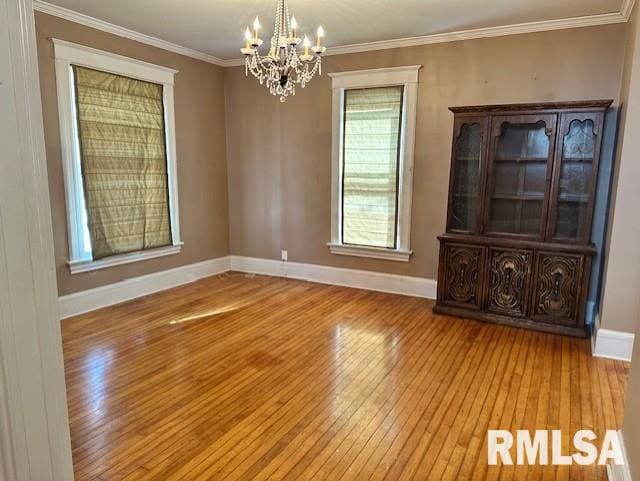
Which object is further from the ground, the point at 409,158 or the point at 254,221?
the point at 409,158

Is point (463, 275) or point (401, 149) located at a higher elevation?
point (401, 149)

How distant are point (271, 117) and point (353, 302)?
245 cm

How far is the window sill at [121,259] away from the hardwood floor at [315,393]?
1.47 ft

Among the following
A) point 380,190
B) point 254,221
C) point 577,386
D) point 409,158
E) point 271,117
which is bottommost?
point 577,386

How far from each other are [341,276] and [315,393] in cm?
251

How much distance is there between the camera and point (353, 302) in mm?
4508

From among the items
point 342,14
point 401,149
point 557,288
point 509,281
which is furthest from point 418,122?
point 557,288

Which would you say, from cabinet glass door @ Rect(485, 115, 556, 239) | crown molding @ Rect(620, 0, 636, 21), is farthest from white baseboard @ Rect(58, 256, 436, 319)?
crown molding @ Rect(620, 0, 636, 21)

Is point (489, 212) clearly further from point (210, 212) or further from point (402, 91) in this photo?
point (210, 212)

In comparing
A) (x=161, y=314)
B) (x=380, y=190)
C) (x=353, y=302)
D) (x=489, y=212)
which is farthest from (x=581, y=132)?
(x=161, y=314)

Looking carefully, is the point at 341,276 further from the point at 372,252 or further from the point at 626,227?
the point at 626,227

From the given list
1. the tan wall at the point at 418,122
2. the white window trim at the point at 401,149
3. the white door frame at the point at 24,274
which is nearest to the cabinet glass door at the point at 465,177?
the tan wall at the point at 418,122

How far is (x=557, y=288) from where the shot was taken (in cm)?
362

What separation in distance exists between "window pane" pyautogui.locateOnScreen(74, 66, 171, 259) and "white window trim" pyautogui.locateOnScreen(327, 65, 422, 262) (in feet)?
6.24
